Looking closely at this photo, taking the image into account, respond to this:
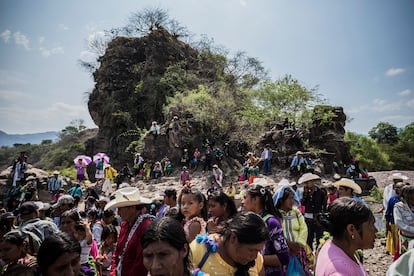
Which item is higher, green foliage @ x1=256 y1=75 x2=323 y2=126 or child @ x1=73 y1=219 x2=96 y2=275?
green foliage @ x1=256 y1=75 x2=323 y2=126

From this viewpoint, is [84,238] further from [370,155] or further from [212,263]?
[370,155]

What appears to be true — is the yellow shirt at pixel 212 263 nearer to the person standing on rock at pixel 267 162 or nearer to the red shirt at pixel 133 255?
the red shirt at pixel 133 255

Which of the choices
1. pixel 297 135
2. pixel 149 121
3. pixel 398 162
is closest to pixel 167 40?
pixel 149 121

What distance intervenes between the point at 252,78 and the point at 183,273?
27227mm

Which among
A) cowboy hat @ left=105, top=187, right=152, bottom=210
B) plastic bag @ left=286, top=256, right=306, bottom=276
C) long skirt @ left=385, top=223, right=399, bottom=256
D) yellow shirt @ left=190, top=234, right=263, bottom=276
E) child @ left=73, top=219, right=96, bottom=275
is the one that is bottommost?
long skirt @ left=385, top=223, right=399, bottom=256

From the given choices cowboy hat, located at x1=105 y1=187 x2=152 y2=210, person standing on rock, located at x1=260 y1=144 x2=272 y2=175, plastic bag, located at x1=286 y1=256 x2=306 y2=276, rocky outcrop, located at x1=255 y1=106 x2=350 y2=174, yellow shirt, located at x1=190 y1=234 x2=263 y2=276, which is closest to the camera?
yellow shirt, located at x1=190 y1=234 x2=263 y2=276

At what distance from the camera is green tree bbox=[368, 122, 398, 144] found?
55.3 meters

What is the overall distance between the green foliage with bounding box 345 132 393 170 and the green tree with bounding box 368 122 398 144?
12471mm

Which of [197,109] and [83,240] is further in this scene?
[197,109]

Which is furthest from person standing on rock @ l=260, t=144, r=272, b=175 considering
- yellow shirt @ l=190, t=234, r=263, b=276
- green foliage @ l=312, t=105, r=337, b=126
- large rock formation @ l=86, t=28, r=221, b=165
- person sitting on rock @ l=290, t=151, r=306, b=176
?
yellow shirt @ l=190, t=234, r=263, b=276

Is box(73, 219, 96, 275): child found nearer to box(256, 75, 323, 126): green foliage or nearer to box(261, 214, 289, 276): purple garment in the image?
box(261, 214, 289, 276): purple garment

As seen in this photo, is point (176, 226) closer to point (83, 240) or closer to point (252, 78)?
point (83, 240)

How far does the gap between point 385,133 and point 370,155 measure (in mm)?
17562

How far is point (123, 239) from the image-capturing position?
2.90 meters
